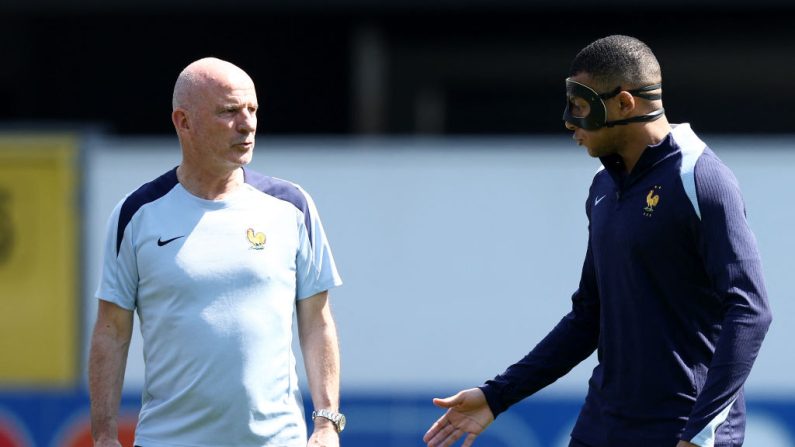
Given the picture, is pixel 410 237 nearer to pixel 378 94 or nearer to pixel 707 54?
pixel 378 94

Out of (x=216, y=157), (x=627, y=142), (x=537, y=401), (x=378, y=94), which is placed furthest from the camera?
(x=378, y=94)

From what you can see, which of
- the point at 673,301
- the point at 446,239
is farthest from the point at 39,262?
the point at 673,301

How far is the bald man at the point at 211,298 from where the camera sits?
4168 millimetres

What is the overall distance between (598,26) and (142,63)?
372cm

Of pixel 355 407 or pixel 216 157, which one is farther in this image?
pixel 355 407

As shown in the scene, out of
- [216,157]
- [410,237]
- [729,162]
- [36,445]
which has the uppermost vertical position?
[216,157]

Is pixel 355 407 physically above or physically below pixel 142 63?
below

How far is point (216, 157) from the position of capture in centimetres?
424

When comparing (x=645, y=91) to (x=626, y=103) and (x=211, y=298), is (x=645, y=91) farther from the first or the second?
(x=211, y=298)

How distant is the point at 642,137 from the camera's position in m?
3.96

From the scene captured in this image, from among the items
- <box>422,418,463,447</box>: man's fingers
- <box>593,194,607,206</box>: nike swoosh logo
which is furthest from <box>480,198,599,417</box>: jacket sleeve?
<box>593,194,607,206</box>: nike swoosh logo

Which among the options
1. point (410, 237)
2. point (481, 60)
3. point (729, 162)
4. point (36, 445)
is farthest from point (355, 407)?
point (481, 60)

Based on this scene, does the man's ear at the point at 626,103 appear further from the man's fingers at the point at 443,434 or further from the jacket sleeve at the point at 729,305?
the man's fingers at the point at 443,434

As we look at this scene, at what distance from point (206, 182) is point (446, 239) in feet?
12.1
